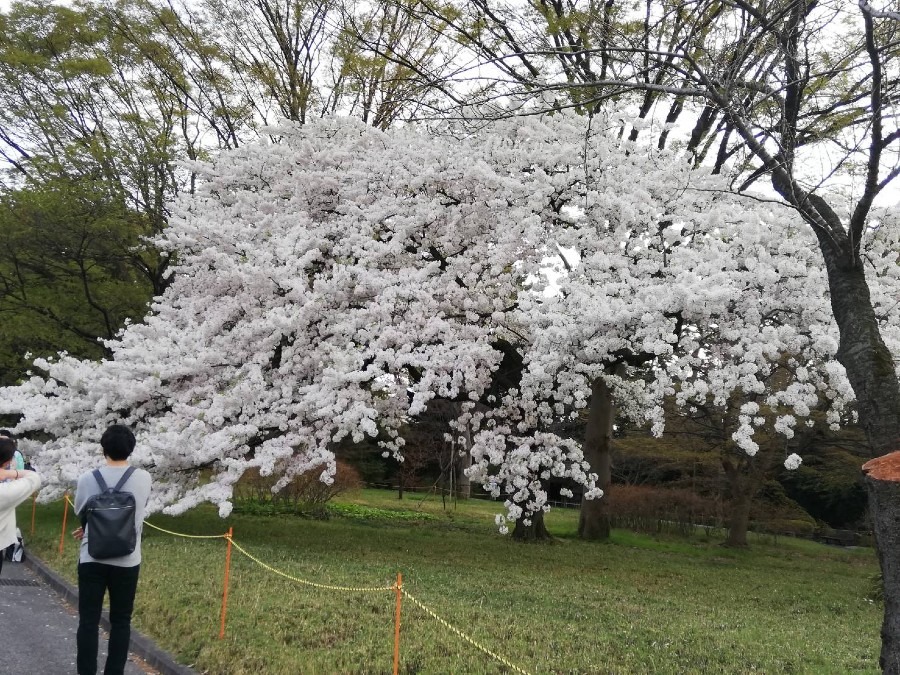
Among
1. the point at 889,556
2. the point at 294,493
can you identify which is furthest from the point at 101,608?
the point at 294,493

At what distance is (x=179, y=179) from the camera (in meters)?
18.7

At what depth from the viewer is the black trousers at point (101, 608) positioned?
4172mm

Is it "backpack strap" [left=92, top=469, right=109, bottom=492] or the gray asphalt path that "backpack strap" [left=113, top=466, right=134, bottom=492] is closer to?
"backpack strap" [left=92, top=469, right=109, bottom=492]

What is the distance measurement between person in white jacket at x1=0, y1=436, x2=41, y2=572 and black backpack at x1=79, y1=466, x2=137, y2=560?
0.52 meters

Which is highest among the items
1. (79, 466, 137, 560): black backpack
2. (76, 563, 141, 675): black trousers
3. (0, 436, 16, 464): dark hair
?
(0, 436, 16, 464): dark hair

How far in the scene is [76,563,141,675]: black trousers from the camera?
4.17 meters

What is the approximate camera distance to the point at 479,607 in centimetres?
747

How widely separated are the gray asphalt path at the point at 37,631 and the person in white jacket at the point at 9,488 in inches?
43.5

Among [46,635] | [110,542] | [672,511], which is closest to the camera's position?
[110,542]

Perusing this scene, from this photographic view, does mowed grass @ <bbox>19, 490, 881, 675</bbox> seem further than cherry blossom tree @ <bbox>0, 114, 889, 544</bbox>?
No

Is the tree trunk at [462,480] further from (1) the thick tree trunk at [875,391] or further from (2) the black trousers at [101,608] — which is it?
(2) the black trousers at [101,608]

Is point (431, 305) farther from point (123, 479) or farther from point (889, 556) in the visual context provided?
point (889, 556)

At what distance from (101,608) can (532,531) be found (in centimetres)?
1264

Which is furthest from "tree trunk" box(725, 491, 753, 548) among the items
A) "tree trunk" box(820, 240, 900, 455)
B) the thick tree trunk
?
"tree trunk" box(820, 240, 900, 455)
